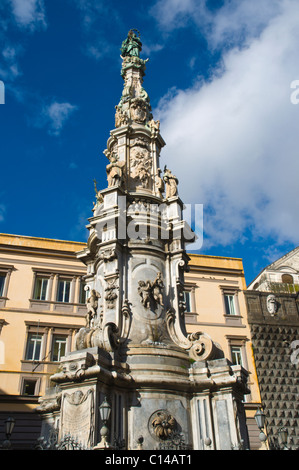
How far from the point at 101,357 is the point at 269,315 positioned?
20.8 meters

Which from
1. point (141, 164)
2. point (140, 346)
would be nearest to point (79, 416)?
point (140, 346)

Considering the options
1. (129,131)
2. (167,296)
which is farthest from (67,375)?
(129,131)

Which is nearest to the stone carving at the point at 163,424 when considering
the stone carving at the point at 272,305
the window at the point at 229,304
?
the window at the point at 229,304

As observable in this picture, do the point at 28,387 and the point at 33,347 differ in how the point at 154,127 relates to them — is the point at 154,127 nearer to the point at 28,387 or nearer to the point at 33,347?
the point at 33,347

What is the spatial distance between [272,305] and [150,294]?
18804 millimetres

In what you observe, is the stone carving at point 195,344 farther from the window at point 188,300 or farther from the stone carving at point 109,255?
the window at point 188,300

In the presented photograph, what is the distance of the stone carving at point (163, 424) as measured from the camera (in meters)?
10.2

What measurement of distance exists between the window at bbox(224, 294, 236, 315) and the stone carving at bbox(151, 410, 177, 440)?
18837 millimetres

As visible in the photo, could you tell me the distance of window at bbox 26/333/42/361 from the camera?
78.2ft

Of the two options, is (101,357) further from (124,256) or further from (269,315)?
(269,315)

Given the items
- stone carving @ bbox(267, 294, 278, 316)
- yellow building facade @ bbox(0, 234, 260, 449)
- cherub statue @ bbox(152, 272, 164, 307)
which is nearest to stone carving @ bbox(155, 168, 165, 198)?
cherub statue @ bbox(152, 272, 164, 307)

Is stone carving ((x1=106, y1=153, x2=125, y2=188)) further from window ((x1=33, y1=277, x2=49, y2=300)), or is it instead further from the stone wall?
the stone wall

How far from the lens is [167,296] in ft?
43.4

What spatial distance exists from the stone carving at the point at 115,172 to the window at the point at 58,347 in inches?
513
